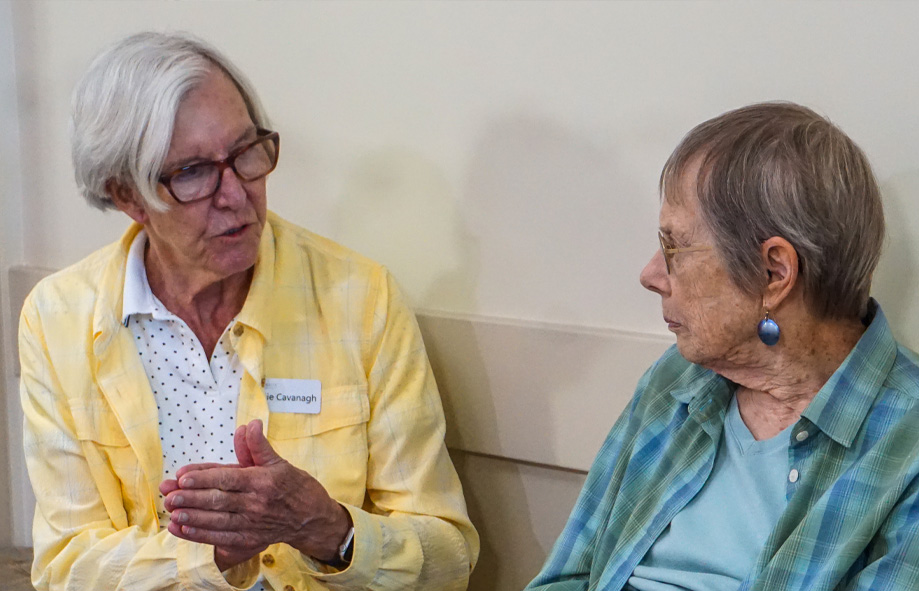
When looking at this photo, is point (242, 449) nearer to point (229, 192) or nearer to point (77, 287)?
point (229, 192)

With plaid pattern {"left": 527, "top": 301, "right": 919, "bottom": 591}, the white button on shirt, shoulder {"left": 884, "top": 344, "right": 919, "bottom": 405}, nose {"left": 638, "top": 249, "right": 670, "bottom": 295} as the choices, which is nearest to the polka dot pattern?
the white button on shirt

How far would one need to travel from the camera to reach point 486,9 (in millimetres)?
1868

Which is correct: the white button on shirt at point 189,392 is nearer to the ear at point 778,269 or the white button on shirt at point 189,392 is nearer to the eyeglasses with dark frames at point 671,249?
the eyeglasses with dark frames at point 671,249

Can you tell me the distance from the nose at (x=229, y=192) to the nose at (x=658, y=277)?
0.70 meters

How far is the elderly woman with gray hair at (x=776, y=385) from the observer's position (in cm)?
122

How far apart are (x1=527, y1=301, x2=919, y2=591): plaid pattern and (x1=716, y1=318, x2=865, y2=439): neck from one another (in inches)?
1.7

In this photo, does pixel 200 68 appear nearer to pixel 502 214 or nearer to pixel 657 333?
pixel 502 214

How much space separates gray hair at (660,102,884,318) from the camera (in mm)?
1259

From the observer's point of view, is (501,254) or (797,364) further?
(501,254)

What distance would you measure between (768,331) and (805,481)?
0.20m

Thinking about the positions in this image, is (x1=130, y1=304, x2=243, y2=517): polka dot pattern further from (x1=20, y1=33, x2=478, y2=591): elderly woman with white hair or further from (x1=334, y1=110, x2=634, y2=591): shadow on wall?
(x1=334, y1=110, x2=634, y2=591): shadow on wall

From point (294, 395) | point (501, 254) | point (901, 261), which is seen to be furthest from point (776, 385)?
point (294, 395)

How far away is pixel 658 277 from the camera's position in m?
1.41

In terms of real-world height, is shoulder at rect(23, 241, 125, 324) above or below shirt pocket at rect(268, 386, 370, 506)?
above
